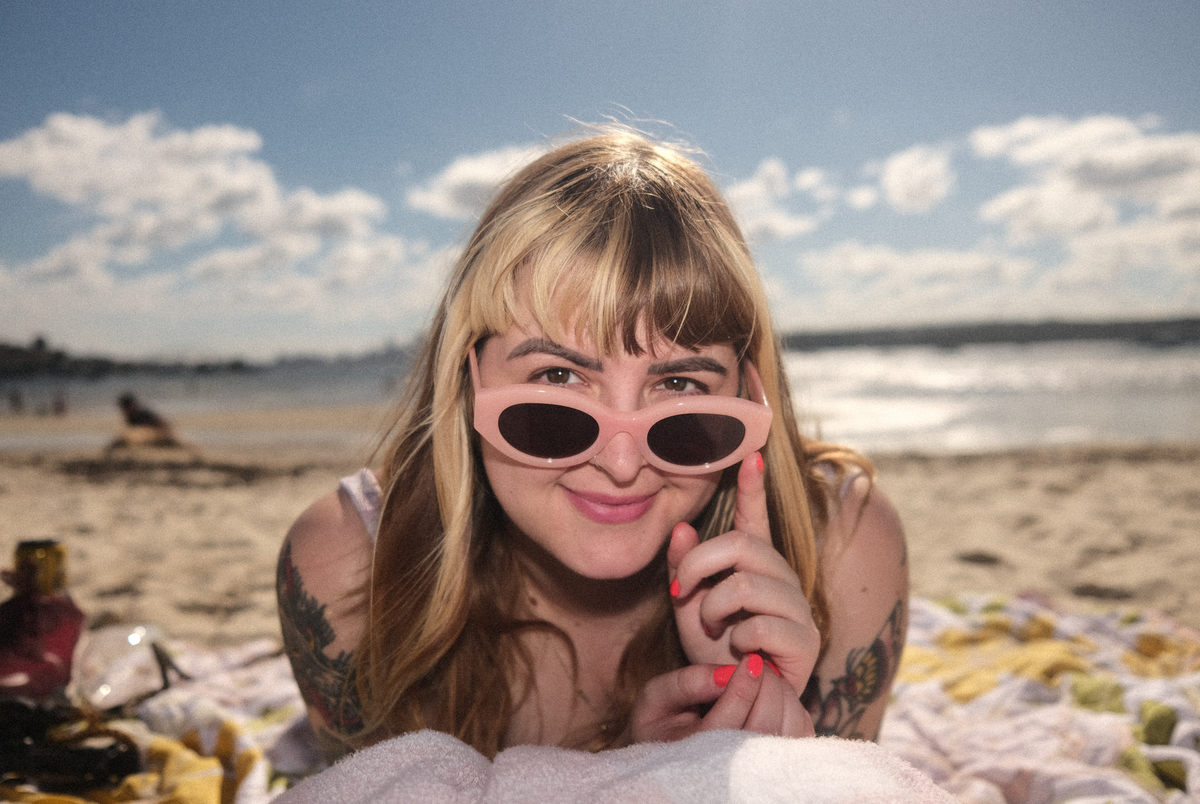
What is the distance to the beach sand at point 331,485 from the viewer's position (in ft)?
14.4

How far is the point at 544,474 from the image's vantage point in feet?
5.59

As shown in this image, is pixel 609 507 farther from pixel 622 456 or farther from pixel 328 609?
pixel 328 609

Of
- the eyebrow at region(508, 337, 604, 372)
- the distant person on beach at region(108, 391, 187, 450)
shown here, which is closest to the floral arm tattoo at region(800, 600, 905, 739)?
the eyebrow at region(508, 337, 604, 372)

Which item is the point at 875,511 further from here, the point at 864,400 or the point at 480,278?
the point at 864,400

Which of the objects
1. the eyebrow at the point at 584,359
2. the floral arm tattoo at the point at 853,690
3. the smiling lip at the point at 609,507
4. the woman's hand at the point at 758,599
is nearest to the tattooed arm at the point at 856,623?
the floral arm tattoo at the point at 853,690

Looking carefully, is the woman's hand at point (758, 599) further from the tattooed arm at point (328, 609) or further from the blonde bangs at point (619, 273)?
the tattooed arm at point (328, 609)

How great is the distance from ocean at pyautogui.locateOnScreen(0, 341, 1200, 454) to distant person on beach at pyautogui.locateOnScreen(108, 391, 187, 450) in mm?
1464

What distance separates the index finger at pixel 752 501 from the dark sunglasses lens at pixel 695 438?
0.20 feet

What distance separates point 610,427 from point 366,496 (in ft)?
3.22

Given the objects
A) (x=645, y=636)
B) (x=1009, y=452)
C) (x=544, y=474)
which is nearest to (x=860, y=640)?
(x=645, y=636)

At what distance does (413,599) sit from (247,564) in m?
4.13

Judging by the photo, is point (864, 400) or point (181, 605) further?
point (864, 400)

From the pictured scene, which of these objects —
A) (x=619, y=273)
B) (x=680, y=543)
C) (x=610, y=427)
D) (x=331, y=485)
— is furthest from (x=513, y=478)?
(x=331, y=485)

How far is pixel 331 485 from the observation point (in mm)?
9078
